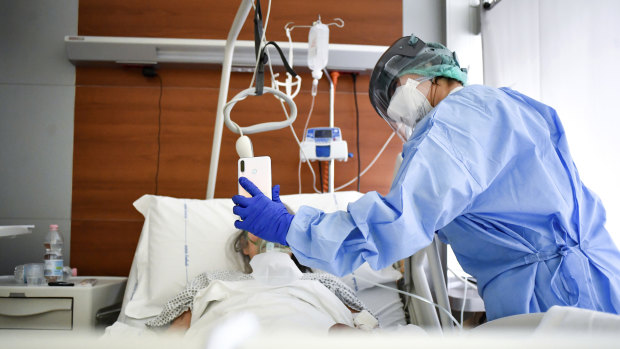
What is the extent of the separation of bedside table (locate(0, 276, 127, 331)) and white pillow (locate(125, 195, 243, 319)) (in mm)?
186

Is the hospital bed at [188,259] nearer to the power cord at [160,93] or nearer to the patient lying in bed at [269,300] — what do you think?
the patient lying in bed at [269,300]

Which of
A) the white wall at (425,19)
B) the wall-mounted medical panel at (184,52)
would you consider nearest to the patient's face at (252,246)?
the wall-mounted medical panel at (184,52)

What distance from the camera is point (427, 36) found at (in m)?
2.91

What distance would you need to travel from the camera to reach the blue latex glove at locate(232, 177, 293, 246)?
3.67 feet

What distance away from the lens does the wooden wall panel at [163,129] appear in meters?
2.73

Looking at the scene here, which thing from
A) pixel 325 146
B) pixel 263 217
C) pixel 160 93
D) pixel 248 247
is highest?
pixel 160 93

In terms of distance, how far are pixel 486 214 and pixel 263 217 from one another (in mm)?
578

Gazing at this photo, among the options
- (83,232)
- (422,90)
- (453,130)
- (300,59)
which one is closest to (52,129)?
(83,232)

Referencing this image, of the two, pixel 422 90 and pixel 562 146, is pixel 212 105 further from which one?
pixel 562 146

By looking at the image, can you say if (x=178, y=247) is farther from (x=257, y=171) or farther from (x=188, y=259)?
(x=257, y=171)

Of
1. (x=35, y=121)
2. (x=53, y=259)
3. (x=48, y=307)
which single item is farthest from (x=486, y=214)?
(x=35, y=121)

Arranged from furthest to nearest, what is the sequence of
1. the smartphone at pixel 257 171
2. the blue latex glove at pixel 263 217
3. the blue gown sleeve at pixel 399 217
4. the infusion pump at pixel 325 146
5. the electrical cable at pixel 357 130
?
the electrical cable at pixel 357 130 < the infusion pump at pixel 325 146 < the smartphone at pixel 257 171 < the blue latex glove at pixel 263 217 < the blue gown sleeve at pixel 399 217

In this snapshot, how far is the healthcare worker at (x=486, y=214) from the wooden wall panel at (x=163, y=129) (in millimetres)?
1434

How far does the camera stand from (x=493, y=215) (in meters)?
1.23
